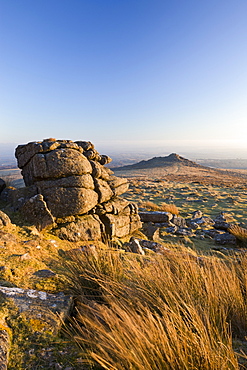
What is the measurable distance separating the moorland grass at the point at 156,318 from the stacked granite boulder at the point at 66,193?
2.70 metres

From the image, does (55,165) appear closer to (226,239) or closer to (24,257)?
(24,257)

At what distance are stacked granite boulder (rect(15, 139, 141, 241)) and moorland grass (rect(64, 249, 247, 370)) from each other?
2.70m

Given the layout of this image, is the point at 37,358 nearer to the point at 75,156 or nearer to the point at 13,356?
the point at 13,356

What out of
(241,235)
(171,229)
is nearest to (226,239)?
(241,235)

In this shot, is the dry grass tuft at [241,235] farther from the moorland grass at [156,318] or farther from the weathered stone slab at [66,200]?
the weathered stone slab at [66,200]

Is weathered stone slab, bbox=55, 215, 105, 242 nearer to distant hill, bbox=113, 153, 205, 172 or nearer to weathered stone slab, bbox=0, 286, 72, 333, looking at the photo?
weathered stone slab, bbox=0, 286, 72, 333

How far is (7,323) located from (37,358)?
50 centimetres

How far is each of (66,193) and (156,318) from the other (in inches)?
177

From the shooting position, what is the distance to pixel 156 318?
2205mm

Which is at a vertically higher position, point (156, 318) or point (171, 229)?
point (156, 318)

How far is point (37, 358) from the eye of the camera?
1767 millimetres

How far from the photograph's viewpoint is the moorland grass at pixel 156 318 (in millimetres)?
1515

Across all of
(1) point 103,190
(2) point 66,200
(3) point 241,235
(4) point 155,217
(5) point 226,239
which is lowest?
(5) point 226,239

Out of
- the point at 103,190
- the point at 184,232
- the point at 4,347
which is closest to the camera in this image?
the point at 4,347
